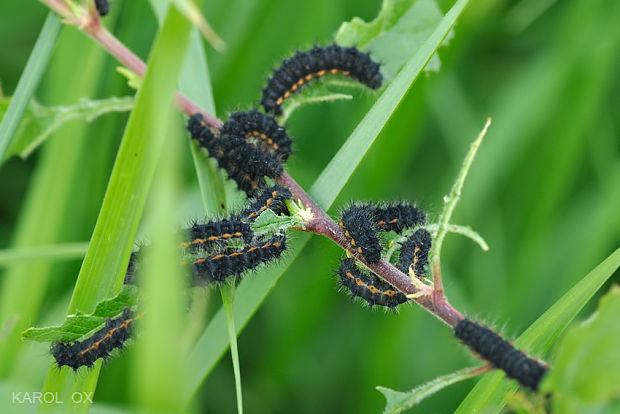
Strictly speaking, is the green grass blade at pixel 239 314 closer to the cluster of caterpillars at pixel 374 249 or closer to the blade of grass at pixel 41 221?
the cluster of caterpillars at pixel 374 249

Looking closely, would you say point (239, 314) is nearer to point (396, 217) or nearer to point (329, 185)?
point (329, 185)

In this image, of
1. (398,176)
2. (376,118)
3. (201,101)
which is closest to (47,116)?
(201,101)

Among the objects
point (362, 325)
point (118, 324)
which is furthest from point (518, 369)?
point (362, 325)

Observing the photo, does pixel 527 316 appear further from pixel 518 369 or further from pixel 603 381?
pixel 603 381

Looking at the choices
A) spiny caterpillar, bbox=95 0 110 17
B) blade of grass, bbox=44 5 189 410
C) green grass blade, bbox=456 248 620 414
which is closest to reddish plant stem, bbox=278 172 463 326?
green grass blade, bbox=456 248 620 414

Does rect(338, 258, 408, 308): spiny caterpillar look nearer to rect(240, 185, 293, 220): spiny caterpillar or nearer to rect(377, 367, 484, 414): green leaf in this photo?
rect(240, 185, 293, 220): spiny caterpillar

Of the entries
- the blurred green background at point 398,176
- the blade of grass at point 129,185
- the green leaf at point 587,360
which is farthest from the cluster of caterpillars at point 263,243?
the blurred green background at point 398,176
